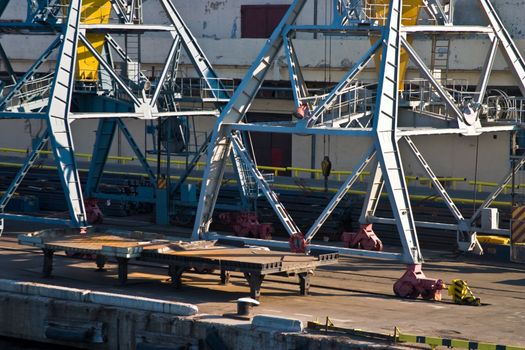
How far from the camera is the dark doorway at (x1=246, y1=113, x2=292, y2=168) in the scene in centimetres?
5422

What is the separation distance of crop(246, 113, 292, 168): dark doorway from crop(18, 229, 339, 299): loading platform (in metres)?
20.6

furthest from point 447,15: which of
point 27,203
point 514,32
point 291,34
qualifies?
point 27,203

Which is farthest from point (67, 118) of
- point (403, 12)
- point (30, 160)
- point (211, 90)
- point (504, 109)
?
point (504, 109)

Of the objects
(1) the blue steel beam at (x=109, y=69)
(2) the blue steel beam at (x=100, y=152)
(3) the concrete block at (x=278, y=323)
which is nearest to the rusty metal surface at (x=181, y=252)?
(3) the concrete block at (x=278, y=323)

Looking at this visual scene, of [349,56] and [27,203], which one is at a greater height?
[349,56]

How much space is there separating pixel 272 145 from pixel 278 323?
28.9 metres

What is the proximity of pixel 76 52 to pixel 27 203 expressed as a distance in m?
9.60

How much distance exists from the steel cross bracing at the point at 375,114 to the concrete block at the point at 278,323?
204 inches

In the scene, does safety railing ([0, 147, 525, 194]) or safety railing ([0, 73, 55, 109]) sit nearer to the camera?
safety railing ([0, 73, 55, 109])

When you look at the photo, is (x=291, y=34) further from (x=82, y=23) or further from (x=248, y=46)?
(x=248, y=46)

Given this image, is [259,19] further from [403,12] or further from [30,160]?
[403,12]

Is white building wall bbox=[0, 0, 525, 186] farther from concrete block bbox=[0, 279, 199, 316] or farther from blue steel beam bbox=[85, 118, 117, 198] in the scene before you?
concrete block bbox=[0, 279, 199, 316]

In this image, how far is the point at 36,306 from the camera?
29609 mm

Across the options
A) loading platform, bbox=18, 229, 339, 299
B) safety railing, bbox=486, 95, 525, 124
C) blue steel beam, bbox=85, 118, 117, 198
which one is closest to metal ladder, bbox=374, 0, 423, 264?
loading platform, bbox=18, 229, 339, 299
